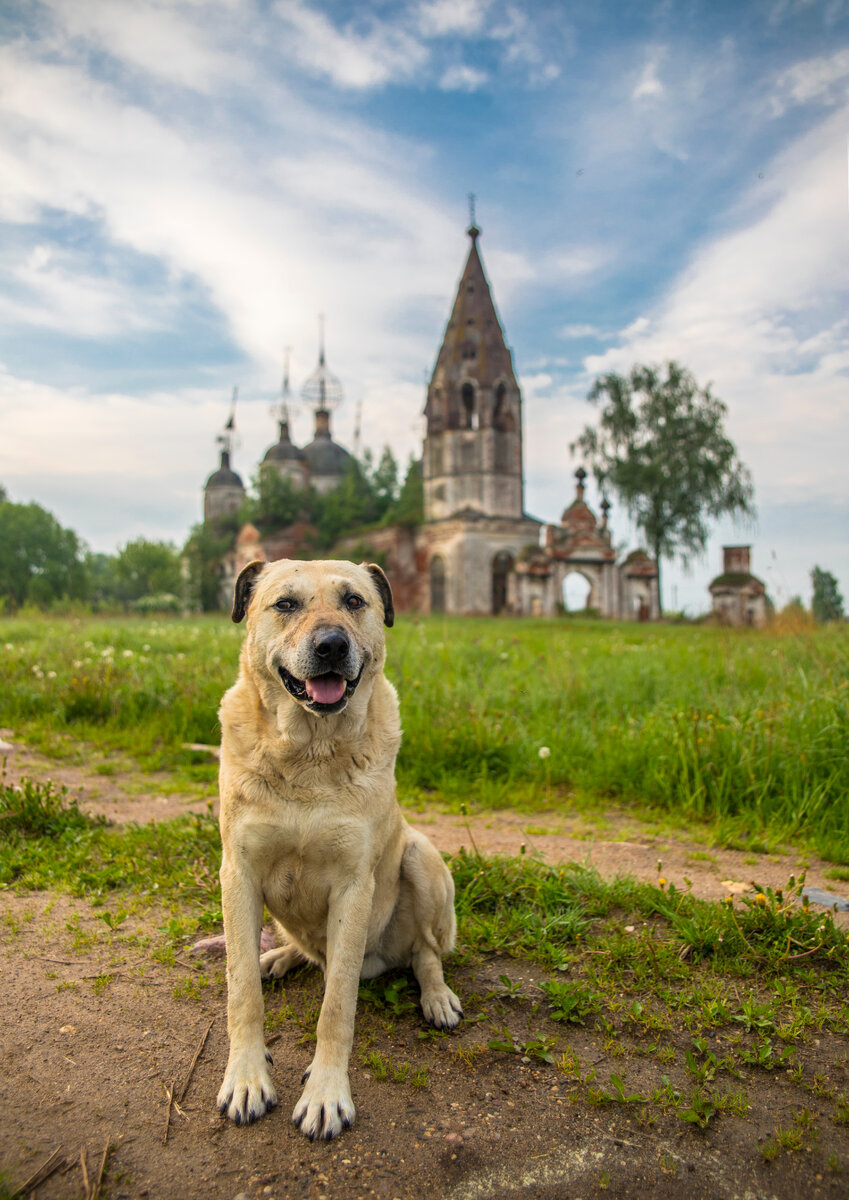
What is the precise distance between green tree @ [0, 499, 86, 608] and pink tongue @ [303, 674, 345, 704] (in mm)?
55824

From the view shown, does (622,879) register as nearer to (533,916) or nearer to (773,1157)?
(533,916)

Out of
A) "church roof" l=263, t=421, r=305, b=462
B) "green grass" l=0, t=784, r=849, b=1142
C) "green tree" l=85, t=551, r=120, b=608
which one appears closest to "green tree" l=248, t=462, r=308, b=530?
"church roof" l=263, t=421, r=305, b=462

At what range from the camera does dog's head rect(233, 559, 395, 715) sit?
2.62 metres

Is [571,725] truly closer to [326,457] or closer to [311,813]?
[311,813]

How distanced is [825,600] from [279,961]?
14.2 m

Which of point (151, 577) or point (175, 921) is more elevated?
point (151, 577)

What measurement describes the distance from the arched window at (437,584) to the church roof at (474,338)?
30.3 feet

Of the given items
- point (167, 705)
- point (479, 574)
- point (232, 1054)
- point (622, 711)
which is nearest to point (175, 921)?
point (232, 1054)

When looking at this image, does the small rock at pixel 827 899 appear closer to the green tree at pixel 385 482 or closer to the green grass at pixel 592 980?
the green grass at pixel 592 980

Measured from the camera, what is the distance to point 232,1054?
2.49m

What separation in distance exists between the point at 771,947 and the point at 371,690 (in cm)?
213

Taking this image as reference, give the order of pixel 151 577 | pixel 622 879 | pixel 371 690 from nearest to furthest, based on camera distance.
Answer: pixel 371 690, pixel 622 879, pixel 151 577

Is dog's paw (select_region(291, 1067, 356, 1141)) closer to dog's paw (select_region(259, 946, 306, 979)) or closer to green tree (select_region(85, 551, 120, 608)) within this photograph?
dog's paw (select_region(259, 946, 306, 979))

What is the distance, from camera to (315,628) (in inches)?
104
